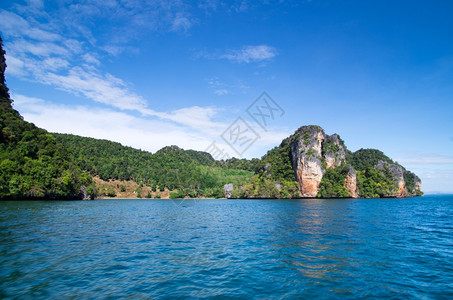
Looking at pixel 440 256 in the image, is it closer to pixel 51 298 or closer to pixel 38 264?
pixel 51 298

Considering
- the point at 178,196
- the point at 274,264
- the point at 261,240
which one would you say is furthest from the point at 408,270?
the point at 178,196

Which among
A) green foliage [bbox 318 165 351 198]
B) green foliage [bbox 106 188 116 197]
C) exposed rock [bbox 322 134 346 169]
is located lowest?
green foliage [bbox 106 188 116 197]

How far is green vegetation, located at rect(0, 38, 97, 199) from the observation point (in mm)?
67125

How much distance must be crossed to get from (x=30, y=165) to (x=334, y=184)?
136914mm

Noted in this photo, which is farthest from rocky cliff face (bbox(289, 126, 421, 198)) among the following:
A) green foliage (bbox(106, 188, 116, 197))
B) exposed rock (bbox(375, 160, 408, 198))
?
green foliage (bbox(106, 188, 116, 197))

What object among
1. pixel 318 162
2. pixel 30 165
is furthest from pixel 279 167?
pixel 30 165

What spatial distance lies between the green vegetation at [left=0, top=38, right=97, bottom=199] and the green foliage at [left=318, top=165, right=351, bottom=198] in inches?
4748

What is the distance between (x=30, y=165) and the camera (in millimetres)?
72375

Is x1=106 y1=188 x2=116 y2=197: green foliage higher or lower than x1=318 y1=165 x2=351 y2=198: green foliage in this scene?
lower

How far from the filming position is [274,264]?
47.1ft

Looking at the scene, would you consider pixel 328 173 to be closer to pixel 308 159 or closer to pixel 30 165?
pixel 308 159

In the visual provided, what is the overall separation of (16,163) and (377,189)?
173 metres

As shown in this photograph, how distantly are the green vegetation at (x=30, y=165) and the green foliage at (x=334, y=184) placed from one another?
396ft

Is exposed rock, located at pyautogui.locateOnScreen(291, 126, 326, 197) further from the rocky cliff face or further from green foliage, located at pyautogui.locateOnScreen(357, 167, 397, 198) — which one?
green foliage, located at pyautogui.locateOnScreen(357, 167, 397, 198)
